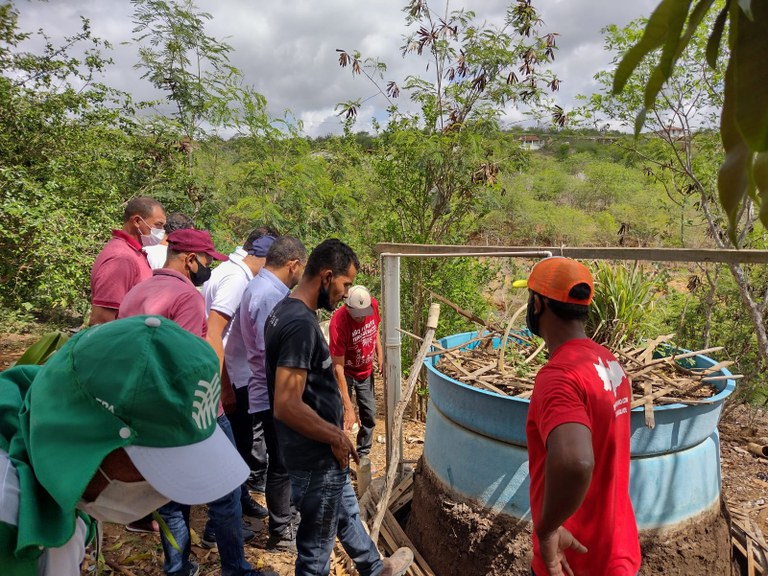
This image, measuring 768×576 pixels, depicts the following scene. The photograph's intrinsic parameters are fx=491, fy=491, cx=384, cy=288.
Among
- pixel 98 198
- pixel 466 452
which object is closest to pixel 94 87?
pixel 98 198

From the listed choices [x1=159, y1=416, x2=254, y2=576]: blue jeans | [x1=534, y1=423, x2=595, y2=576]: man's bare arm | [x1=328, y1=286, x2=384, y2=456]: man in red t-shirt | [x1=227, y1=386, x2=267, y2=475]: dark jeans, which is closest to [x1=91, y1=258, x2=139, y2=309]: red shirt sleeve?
[x1=227, y1=386, x2=267, y2=475]: dark jeans

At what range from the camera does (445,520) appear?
10.9ft

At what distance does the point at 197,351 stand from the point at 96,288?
2.73 metres

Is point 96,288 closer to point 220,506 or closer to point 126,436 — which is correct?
point 220,506

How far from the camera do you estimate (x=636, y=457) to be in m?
2.94

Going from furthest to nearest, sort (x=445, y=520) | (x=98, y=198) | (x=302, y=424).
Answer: (x=98, y=198) → (x=445, y=520) → (x=302, y=424)

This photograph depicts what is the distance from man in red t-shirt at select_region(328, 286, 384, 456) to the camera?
4422 mm

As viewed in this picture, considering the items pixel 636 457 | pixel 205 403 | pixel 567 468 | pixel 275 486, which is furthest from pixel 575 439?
pixel 275 486

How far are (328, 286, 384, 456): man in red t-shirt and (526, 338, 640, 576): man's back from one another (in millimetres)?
2616

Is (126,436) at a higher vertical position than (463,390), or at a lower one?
higher

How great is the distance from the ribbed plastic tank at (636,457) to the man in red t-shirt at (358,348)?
4.43 ft

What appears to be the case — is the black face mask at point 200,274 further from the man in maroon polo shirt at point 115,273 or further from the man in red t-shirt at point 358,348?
the man in red t-shirt at point 358,348

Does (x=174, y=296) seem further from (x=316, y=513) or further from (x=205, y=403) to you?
(x=205, y=403)

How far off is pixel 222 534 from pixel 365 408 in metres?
2.25
